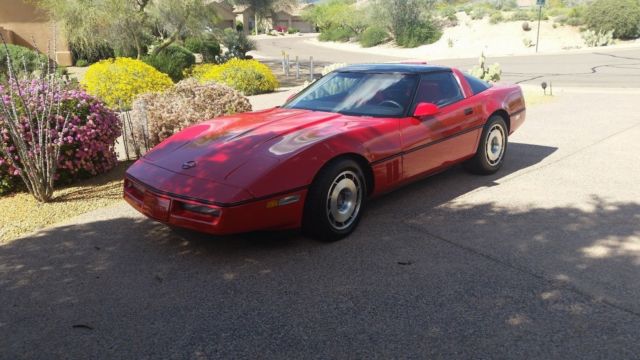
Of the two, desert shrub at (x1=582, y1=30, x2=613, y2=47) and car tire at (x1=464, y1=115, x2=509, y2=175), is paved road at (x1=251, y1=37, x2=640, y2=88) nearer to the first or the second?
desert shrub at (x1=582, y1=30, x2=613, y2=47)

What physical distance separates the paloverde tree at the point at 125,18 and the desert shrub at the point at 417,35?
26180 millimetres

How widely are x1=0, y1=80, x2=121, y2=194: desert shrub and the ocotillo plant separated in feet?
0.04

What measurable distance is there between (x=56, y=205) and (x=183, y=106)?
224cm

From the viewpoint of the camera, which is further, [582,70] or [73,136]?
[582,70]

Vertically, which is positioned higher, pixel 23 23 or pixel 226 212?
pixel 23 23

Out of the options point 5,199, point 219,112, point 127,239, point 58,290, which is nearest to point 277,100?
point 219,112

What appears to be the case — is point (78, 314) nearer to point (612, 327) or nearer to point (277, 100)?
point (612, 327)

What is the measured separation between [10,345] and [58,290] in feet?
2.13

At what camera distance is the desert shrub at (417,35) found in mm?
41562

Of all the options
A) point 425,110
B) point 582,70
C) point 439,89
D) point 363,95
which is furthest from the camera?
point 582,70

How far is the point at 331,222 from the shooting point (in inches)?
160

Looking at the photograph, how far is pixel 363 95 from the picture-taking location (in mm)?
4988

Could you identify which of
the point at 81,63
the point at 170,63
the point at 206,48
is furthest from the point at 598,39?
the point at 81,63

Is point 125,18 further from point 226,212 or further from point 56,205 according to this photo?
point 226,212
